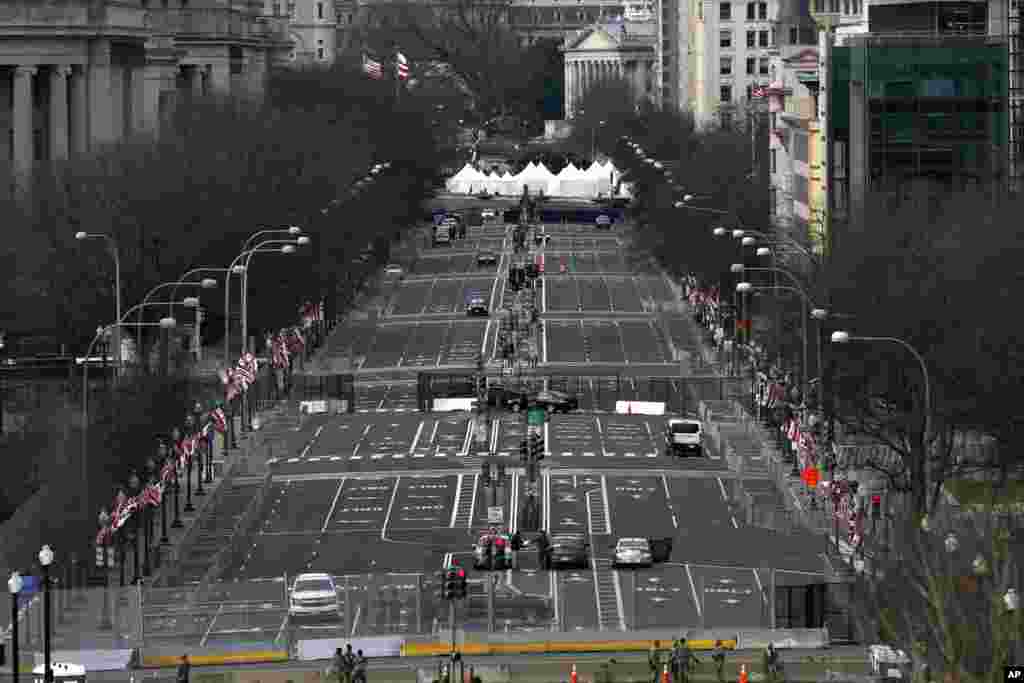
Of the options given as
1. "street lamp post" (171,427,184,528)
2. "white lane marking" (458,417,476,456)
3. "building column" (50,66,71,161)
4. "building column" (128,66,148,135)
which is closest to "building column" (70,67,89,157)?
"building column" (50,66,71,161)

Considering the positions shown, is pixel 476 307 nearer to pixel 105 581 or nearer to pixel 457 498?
pixel 457 498

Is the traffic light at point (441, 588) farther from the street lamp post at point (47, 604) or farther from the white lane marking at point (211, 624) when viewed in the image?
the street lamp post at point (47, 604)

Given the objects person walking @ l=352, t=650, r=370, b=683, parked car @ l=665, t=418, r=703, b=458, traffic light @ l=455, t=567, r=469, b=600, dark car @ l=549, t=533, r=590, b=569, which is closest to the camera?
person walking @ l=352, t=650, r=370, b=683

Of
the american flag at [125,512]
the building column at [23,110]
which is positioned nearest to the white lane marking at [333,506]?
the american flag at [125,512]

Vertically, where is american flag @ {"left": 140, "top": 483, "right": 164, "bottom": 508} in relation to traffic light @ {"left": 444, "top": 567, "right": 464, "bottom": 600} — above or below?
above

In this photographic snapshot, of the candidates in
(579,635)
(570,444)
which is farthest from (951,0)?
(579,635)

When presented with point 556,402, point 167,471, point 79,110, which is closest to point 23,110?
point 79,110

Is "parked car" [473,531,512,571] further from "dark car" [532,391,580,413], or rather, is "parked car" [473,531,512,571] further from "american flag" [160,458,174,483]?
"dark car" [532,391,580,413]
